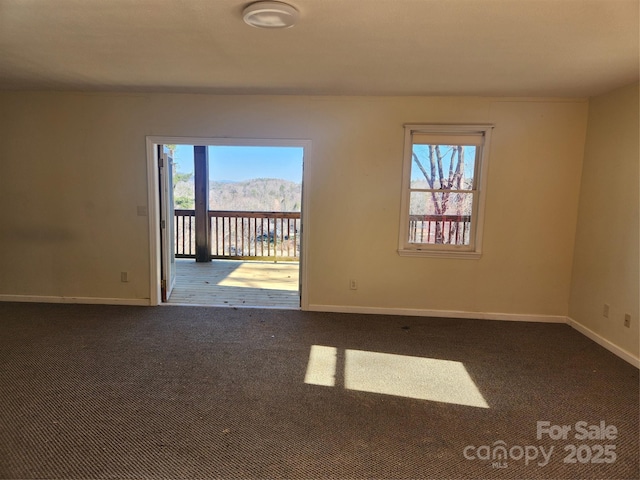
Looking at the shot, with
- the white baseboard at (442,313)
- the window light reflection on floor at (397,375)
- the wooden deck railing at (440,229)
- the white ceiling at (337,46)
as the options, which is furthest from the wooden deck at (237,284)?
the white ceiling at (337,46)

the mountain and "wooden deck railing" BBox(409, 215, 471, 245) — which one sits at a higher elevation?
the mountain

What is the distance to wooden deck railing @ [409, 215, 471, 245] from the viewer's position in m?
3.80

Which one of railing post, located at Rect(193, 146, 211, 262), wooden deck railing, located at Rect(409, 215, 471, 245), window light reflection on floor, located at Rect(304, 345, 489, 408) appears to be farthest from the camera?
railing post, located at Rect(193, 146, 211, 262)

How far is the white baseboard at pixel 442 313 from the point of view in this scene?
3742 millimetres

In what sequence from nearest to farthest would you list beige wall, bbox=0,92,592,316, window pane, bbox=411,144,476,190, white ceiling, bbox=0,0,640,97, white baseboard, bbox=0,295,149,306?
white ceiling, bbox=0,0,640,97 → beige wall, bbox=0,92,592,316 → window pane, bbox=411,144,476,190 → white baseboard, bbox=0,295,149,306

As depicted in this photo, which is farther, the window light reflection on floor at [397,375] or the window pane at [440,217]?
the window pane at [440,217]

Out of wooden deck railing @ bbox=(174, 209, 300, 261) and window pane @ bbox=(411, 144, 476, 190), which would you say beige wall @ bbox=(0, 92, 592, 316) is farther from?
wooden deck railing @ bbox=(174, 209, 300, 261)

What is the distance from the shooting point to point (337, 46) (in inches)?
90.7

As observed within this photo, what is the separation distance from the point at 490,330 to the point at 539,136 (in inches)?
77.7

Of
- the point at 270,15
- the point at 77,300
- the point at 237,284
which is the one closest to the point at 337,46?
the point at 270,15

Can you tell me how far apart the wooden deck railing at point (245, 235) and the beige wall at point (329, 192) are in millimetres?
2882

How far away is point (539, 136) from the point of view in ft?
11.5

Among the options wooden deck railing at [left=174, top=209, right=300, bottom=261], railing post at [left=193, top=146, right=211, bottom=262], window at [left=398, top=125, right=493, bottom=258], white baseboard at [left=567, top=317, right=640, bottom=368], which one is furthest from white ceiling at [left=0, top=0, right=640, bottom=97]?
wooden deck railing at [left=174, top=209, right=300, bottom=261]

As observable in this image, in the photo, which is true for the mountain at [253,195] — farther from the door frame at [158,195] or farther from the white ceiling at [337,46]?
the white ceiling at [337,46]
